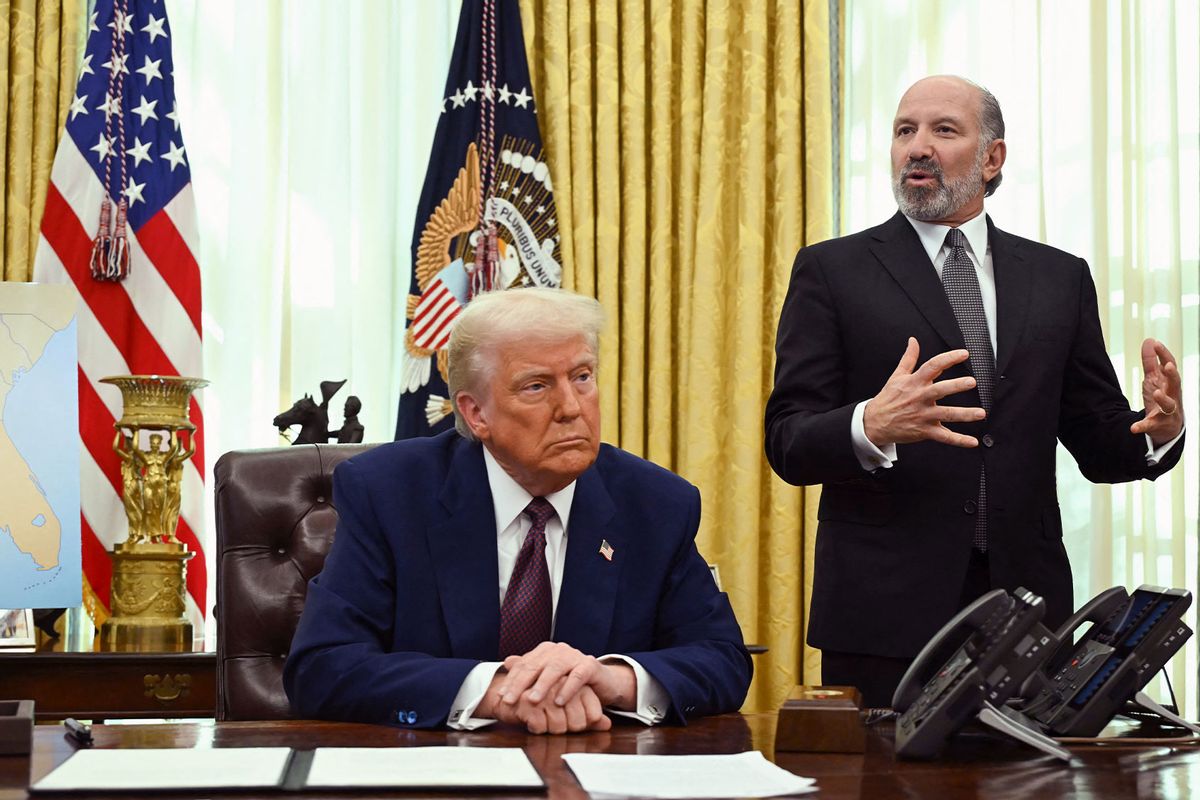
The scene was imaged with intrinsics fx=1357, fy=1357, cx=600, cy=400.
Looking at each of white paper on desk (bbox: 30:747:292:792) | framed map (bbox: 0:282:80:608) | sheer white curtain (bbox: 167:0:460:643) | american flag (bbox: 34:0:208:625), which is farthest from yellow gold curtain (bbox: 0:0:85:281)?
white paper on desk (bbox: 30:747:292:792)

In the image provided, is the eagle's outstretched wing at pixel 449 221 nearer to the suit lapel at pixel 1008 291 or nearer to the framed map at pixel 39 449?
the framed map at pixel 39 449

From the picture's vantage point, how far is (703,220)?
4.42 m

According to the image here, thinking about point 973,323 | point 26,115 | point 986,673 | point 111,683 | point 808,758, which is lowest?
point 111,683

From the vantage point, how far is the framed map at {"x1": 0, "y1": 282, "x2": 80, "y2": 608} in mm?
3311

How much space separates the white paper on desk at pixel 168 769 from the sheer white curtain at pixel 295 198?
A: 299 cm

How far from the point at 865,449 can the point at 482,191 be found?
2417mm

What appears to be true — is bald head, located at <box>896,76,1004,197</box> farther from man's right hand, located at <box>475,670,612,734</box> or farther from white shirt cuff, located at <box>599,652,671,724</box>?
man's right hand, located at <box>475,670,612,734</box>

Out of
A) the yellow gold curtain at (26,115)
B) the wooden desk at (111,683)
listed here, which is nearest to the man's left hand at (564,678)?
the wooden desk at (111,683)

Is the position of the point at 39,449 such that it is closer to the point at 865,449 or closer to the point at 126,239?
the point at 126,239

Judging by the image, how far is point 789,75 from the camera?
443 cm

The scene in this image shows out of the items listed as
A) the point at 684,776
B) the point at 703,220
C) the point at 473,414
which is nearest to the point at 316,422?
the point at 703,220

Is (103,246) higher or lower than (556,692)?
higher

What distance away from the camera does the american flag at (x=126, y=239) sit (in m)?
4.14

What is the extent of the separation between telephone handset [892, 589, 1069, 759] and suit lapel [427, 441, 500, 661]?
2.27 ft
